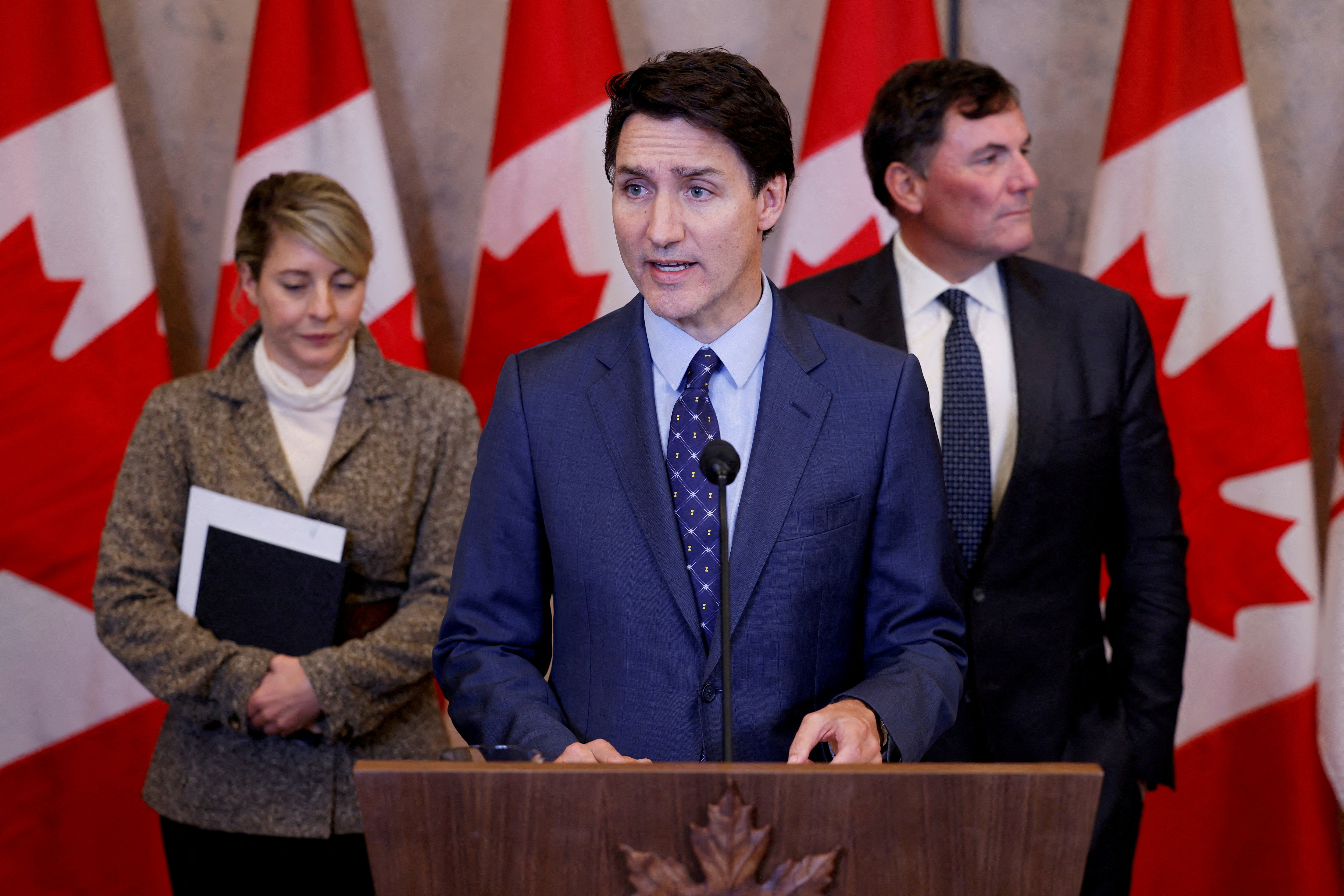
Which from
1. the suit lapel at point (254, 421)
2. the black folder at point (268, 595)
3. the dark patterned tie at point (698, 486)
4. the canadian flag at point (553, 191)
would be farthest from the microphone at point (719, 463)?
the canadian flag at point (553, 191)

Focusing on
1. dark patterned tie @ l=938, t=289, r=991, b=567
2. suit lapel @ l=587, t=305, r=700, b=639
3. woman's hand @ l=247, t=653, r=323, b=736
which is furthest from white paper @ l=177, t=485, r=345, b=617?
dark patterned tie @ l=938, t=289, r=991, b=567

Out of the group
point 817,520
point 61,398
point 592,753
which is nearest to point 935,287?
point 817,520

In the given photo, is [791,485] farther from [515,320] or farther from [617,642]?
[515,320]

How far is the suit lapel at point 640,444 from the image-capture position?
4.70ft

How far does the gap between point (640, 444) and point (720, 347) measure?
16 cm

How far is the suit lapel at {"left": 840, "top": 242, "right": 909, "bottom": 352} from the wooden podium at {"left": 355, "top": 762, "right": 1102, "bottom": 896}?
4.17ft

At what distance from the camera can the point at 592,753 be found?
126cm

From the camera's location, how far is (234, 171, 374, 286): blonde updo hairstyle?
219cm

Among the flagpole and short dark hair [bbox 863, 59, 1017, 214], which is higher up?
the flagpole

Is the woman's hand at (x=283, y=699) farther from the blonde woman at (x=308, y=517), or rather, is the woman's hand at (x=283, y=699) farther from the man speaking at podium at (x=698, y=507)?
the man speaking at podium at (x=698, y=507)

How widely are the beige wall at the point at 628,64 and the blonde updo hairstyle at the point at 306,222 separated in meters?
1.02

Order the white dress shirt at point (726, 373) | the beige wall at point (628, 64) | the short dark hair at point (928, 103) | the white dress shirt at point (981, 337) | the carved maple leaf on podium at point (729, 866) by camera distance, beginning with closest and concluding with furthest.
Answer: the carved maple leaf on podium at point (729, 866) → the white dress shirt at point (726, 373) → the white dress shirt at point (981, 337) → the short dark hair at point (928, 103) → the beige wall at point (628, 64)

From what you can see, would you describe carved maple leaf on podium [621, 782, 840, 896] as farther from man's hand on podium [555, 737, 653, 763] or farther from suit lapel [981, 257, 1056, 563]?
suit lapel [981, 257, 1056, 563]

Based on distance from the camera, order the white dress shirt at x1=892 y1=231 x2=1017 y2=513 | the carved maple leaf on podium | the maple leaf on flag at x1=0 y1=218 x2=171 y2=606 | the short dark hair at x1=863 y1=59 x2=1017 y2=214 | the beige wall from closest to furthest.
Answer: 1. the carved maple leaf on podium
2. the white dress shirt at x1=892 y1=231 x2=1017 y2=513
3. the short dark hair at x1=863 y1=59 x2=1017 y2=214
4. the maple leaf on flag at x1=0 y1=218 x2=171 y2=606
5. the beige wall
